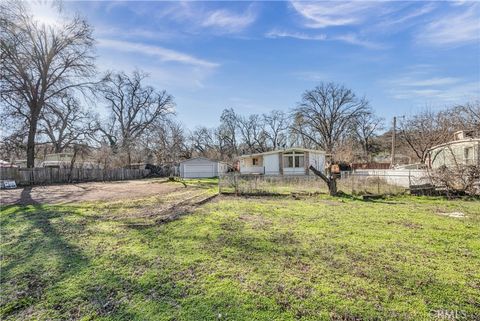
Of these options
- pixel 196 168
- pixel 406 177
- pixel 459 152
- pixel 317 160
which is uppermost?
pixel 459 152

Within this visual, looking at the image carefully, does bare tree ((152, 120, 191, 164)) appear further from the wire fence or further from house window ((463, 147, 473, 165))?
house window ((463, 147, 473, 165))

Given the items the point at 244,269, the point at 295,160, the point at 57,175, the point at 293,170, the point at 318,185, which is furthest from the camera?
the point at 295,160

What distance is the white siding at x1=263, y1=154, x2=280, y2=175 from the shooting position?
27.7 m

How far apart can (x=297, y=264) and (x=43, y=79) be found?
27.4 m

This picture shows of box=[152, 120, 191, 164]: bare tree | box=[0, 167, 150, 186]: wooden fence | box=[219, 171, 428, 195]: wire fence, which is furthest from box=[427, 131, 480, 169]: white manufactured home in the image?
box=[152, 120, 191, 164]: bare tree

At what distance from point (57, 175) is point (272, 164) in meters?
19.7

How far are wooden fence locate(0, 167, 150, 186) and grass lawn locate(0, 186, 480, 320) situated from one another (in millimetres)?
16800

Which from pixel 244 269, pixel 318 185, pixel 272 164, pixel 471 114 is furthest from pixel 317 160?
pixel 244 269

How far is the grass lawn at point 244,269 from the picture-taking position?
2.78m

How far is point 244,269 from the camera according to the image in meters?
3.71

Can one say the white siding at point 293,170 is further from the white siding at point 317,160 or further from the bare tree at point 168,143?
the bare tree at point 168,143

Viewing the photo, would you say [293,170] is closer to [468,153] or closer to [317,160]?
[317,160]

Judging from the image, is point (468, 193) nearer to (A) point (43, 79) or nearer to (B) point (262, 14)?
(B) point (262, 14)

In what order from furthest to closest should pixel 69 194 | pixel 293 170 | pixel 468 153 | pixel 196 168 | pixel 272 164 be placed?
pixel 196 168, pixel 272 164, pixel 293 170, pixel 69 194, pixel 468 153
